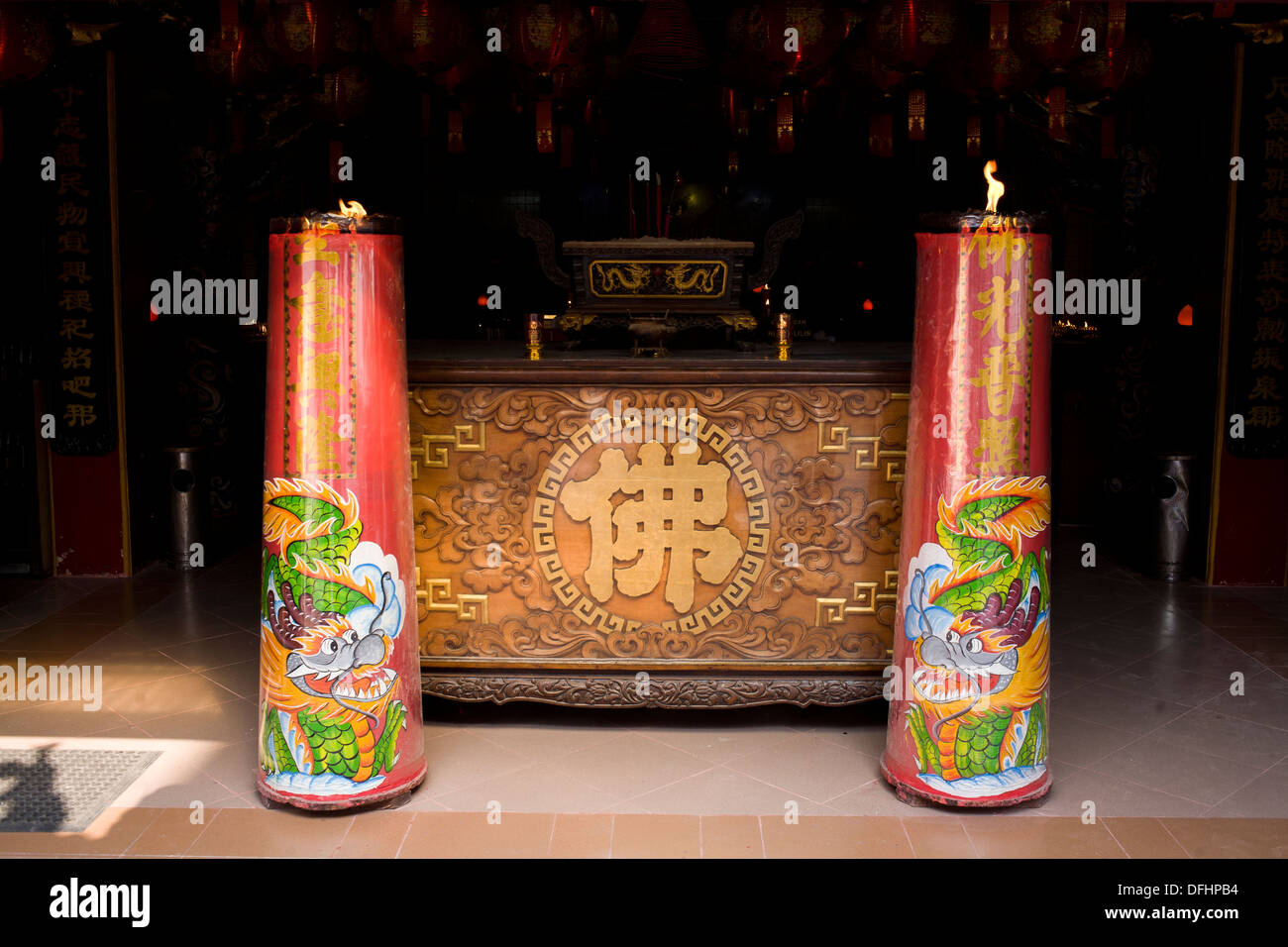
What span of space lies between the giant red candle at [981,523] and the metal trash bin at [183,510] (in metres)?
4.54

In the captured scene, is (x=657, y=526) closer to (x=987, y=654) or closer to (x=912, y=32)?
(x=987, y=654)

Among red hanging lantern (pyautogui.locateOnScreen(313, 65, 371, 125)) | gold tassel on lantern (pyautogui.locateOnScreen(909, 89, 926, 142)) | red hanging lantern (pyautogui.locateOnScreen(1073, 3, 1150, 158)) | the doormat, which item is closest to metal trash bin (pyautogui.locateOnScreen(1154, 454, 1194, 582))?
red hanging lantern (pyautogui.locateOnScreen(1073, 3, 1150, 158))

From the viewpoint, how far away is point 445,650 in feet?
13.1

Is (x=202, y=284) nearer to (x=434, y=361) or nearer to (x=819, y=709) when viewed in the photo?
(x=434, y=361)

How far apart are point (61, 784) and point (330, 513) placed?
49.6 inches

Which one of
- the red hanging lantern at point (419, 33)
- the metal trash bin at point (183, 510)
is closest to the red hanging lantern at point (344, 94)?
the red hanging lantern at point (419, 33)

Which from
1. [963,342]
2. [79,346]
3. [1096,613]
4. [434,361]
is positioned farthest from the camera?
[79,346]

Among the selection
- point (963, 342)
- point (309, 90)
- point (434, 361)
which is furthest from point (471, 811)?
point (309, 90)

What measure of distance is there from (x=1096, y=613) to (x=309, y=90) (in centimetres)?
470

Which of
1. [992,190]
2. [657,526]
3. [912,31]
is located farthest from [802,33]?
[657,526]

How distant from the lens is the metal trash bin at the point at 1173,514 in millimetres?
6094

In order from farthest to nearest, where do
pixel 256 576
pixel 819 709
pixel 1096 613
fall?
pixel 256 576 < pixel 1096 613 < pixel 819 709

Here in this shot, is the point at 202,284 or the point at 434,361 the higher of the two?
the point at 202,284

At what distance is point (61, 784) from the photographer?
11.5ft
